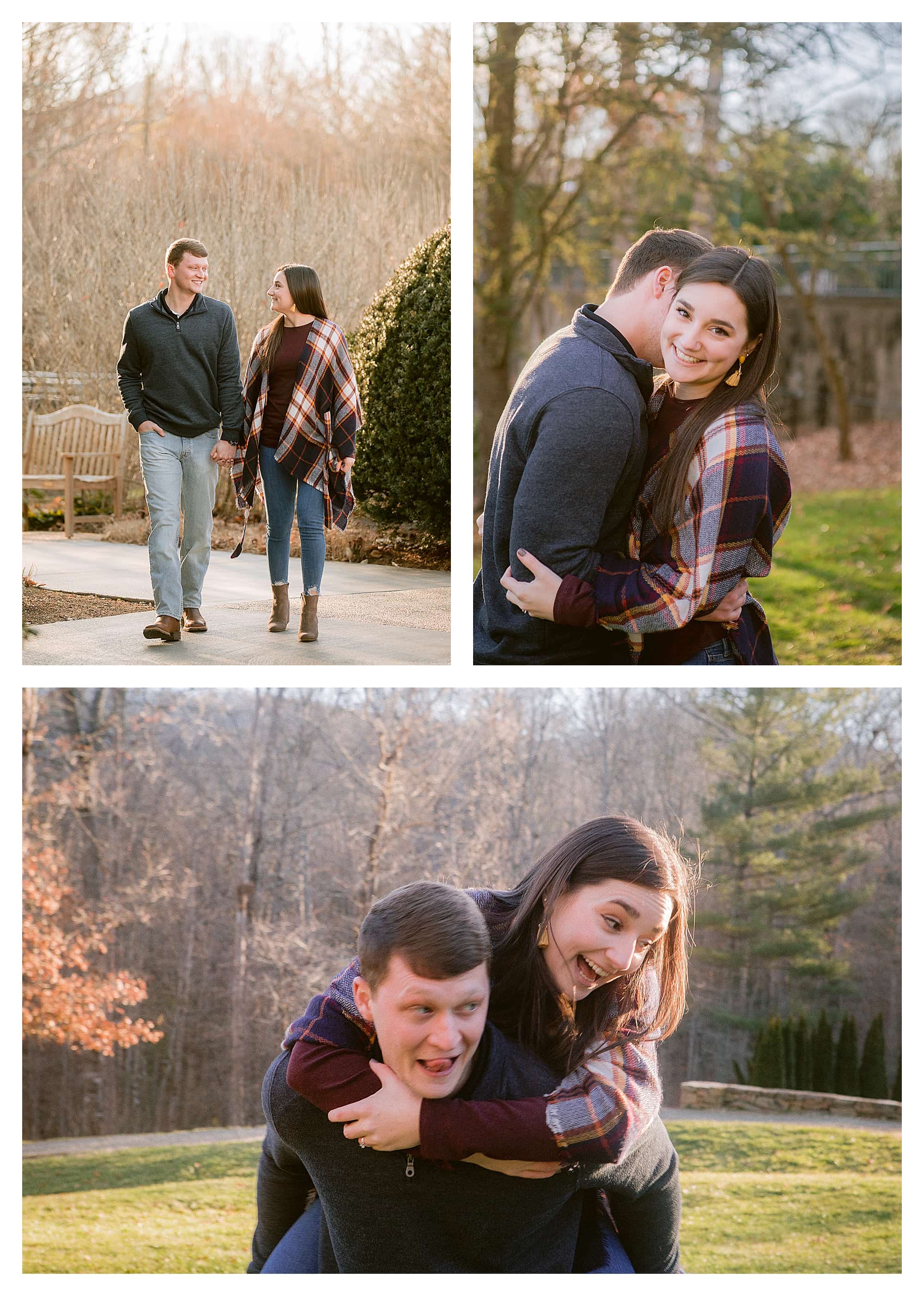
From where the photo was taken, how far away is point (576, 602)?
2.57 metres

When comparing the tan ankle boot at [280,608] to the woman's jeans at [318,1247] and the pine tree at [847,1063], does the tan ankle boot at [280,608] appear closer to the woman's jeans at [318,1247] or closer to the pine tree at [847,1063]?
the woman's jeans at [318,1247]

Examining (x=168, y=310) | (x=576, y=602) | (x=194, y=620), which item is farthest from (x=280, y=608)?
(x=576, y=602)

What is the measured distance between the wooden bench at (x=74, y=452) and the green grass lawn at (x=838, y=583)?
167 cm

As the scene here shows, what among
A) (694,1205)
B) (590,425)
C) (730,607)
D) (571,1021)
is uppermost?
(590,425)

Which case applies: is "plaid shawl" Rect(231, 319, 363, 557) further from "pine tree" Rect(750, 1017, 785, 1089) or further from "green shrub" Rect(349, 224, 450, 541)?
"pine tree" Rect(750, 1017, 785, 1089)

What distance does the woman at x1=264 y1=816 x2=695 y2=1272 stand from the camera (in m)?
2.34

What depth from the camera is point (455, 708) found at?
5.59 metres

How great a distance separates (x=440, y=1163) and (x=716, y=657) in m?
1.28

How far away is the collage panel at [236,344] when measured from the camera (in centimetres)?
338

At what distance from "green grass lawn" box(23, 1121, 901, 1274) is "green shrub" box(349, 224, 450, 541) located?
9.94 ft

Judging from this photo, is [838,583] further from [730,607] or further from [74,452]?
[74,452]

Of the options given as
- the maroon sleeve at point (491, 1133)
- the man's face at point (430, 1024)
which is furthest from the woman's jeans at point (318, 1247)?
the man's face at point (430, 1024)

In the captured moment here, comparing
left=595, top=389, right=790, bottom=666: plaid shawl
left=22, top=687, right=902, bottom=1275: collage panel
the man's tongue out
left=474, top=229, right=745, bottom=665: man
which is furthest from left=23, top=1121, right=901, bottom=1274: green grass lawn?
left=474, top=229, right=745, bottom=665: man

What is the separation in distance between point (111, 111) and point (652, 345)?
347cm
